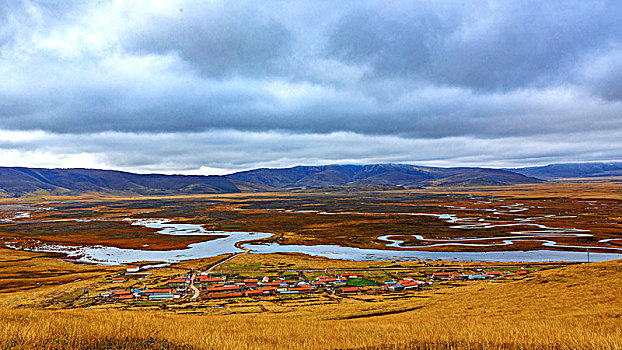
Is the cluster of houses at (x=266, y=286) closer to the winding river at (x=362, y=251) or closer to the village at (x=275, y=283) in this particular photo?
the village at (x=275, y=283)

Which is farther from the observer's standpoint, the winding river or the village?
the winding river

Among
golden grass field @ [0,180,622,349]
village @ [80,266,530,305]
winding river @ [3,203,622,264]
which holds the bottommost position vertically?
winding river @ [3,203,622,264]

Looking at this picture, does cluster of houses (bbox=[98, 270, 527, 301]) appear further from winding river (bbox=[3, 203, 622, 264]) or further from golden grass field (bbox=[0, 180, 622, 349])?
winding river (bbox=[3, 203, 622, 264])

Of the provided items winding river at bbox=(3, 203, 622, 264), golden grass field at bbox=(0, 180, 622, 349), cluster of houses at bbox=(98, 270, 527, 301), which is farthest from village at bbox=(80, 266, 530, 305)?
winding river at bbox=(3, 203, 622, 264)

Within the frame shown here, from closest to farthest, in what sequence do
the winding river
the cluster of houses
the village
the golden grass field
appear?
the golden grass field
the village
the cluster of houses
the winding river

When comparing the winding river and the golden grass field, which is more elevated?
the golden grass field

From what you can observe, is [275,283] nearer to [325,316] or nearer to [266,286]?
[266,286]

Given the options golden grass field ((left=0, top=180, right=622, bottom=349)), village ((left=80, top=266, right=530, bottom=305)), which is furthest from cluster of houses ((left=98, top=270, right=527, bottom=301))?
golden grass field ((left=0, top=180, right=622, bottom=349))

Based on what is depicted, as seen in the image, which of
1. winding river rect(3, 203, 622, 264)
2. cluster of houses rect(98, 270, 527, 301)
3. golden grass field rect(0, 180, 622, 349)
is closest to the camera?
golden grass field rect(0, 180, 622, 349)

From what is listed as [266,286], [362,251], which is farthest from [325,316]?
[362,251]
